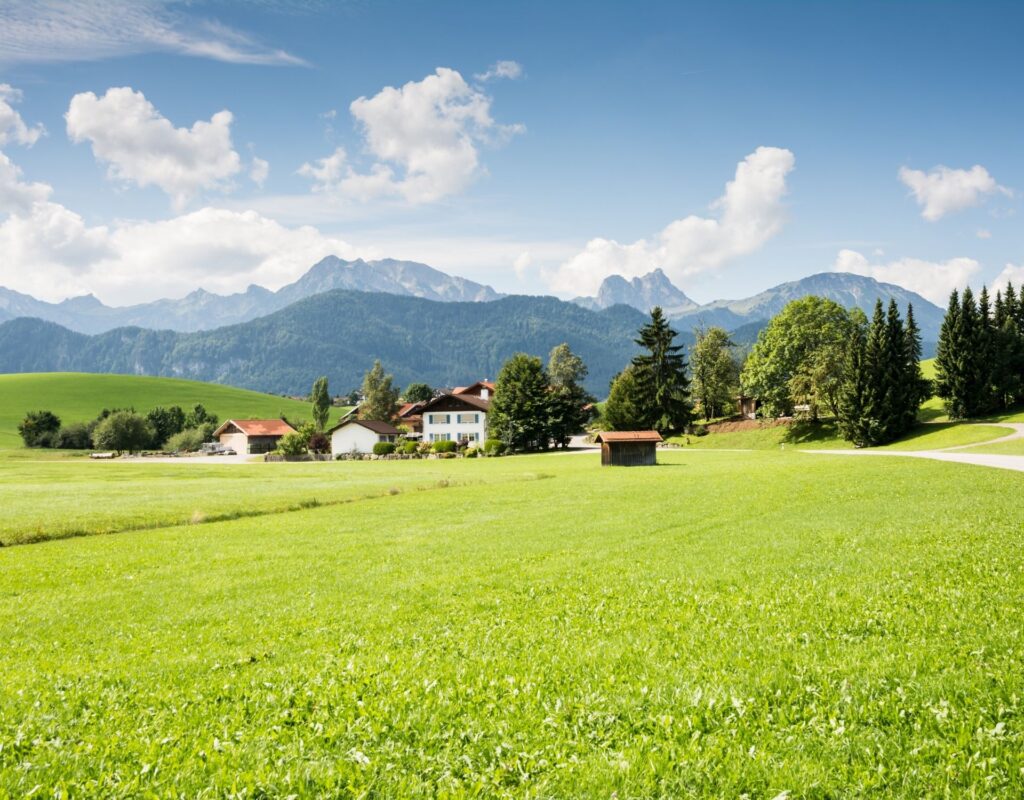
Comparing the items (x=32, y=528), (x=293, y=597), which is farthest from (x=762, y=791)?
(x=32, y=528)

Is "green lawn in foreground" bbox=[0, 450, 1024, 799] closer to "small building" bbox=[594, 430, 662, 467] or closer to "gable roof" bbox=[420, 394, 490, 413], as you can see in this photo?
"small building" bbox=[594, 430, 662, 467]

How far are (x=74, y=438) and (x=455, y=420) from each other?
288 ft

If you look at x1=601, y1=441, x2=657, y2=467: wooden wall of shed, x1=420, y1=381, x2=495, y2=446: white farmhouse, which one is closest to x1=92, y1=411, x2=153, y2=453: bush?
x1=420, y1=381, x2=495, y2=446: white farmhouse

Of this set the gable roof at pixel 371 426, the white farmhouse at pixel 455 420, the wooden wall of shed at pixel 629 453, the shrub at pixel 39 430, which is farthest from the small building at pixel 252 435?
the wooden wall of shed at pixel 629 453

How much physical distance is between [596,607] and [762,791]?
6913 millimetres

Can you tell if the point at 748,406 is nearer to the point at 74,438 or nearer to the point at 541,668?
the point at 541,668

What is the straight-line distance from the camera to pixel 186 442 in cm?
13788

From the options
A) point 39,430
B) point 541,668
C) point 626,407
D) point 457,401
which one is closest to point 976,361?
point 626,407

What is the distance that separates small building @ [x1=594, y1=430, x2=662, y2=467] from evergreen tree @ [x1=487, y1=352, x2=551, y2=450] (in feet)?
118

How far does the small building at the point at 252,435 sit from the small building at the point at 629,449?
3705 inches

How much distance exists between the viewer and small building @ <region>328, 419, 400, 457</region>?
11606 centimetres

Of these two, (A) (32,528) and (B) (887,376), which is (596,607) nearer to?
(A) (32,528)

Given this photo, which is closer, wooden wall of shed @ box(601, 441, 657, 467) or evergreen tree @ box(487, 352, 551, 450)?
wooden wall of shed @ box(601, 441, 657, 467)

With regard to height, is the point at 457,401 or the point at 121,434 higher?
the point at 457,401
